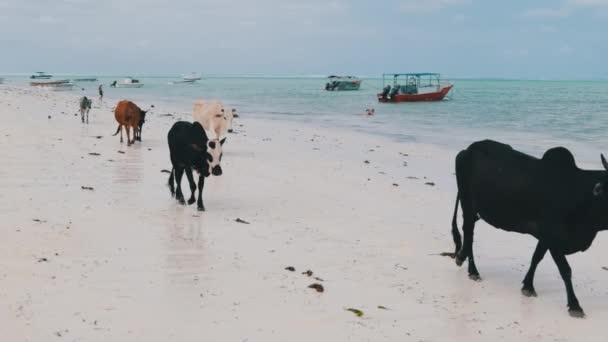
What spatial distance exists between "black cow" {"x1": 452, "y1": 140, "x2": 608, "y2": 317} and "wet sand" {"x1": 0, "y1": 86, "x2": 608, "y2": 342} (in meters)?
0.57

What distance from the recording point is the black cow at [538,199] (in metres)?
6.18

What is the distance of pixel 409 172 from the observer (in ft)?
50.1

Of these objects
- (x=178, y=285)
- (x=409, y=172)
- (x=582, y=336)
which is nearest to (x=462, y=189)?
(x=582, y=336)

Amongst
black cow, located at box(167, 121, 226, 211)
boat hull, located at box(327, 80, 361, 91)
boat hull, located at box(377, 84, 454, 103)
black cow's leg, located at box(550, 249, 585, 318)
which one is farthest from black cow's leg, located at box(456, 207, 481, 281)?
boat hull, located at box(327, 80, 361, 91)

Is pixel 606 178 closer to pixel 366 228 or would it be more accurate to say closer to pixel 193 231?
pixel 366 228

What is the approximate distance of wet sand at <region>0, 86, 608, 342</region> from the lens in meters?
5.41

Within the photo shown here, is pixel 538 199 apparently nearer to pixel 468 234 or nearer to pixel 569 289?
pixel 569 289

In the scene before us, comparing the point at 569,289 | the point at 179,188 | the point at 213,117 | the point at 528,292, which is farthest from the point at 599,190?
the point at 213,117

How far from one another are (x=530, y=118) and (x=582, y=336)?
3826 centimetres

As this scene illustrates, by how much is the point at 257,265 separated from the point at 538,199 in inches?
117

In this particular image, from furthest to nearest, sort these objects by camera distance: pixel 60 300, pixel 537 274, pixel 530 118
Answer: pixel 530 118 < pixel 537 274 < pixel 60 300

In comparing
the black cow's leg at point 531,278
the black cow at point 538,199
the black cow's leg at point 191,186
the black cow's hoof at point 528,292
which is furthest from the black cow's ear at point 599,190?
the black cow's leg at point 191,186

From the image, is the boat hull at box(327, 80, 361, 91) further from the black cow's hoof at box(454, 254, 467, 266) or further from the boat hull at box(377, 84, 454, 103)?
the black cow's hoof at box(454, 254, 467, 266)

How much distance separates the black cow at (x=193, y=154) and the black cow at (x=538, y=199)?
14.1 feet
